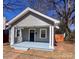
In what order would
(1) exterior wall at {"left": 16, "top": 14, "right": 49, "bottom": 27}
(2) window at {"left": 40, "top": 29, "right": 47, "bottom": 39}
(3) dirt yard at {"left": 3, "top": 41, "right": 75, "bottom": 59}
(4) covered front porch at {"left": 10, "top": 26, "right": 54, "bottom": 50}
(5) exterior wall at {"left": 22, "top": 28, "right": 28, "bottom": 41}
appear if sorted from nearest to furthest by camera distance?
(3) dirt yard at {"left": 3, "top": 41, "right": 75, "bottom": 59} < (4) covered front porch at {"left": 10, "top": 26, "right": 54, "bottom": 50} < (1) exterior wall at {"left": 16, "top": 14, "right": 49, "bottom": 27} < (2) window at {"left": 40, "top": 29, "right": 47, "bottom": 39} < (5) exterior wall at {"left": 22, "top": 28, "right": 28, "bottom": 41}

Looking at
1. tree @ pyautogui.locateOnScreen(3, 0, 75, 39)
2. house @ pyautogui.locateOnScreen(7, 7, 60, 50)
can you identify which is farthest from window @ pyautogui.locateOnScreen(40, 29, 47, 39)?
tree @ pyautogui.locateOnScreen(3, 0, 75, 39)

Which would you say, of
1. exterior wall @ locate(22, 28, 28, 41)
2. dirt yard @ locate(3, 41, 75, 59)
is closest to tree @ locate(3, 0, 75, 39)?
exterior wall @ locate(22, 28, 28, 41)

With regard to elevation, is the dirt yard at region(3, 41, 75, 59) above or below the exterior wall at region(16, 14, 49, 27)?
below

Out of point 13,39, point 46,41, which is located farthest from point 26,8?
point 46,41

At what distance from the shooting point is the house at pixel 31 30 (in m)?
5.09

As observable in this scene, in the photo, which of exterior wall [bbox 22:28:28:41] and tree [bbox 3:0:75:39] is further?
tree [bbox 3:0:75:39]

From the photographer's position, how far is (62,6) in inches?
295

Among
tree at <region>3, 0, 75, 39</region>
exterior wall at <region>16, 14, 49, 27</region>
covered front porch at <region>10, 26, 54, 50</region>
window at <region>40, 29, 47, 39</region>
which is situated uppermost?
tree at <region>3, 0, 75, 39</region>

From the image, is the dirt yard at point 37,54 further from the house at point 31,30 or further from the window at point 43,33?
the window at point 43,33

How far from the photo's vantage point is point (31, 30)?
6559mm

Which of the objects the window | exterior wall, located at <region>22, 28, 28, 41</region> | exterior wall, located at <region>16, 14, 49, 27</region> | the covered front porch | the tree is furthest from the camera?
the tree

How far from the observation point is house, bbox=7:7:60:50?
5.09m

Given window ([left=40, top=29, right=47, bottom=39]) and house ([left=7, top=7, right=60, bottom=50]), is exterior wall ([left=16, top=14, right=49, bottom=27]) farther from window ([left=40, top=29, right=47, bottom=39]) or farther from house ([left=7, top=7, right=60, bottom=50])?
window ([left=40, top=29, right=47, bottom=39])

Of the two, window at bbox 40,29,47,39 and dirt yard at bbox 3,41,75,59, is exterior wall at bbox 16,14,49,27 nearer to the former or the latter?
window at bbox 40,29,47,39
